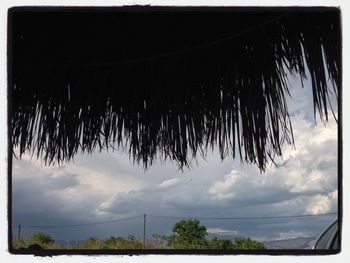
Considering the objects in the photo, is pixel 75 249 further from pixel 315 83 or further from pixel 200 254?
pixel 315 83

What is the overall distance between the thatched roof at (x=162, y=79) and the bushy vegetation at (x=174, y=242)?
0.18 meters

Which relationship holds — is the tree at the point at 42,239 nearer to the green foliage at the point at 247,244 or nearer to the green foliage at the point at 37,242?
the green foliage at the point at 37,242

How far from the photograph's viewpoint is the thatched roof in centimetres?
116

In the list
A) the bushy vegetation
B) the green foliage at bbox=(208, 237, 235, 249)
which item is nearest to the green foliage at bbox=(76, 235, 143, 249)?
the bushy vegetation

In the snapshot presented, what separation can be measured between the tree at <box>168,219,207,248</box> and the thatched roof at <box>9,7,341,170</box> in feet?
0.51

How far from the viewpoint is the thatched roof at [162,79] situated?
116 centimetres

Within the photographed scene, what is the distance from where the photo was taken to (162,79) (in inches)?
55.5

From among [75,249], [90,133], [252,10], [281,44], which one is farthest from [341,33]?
[90,133]

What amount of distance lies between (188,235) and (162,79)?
47 centimetres

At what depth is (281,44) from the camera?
50.2 inches

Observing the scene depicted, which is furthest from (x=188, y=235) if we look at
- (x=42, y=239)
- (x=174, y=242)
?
(x=42, y=239)

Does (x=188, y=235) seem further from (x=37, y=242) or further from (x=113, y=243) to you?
(x=37, y=242)

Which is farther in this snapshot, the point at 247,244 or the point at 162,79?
the point at 162,79

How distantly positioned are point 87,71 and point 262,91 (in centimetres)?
37
